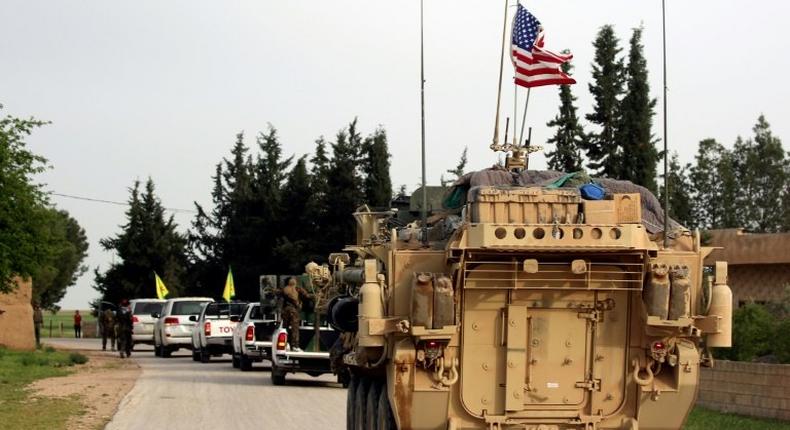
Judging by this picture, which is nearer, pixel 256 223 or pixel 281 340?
pixel 281 340

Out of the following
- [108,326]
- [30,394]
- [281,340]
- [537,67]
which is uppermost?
[537,67]

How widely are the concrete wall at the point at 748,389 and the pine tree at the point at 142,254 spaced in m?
48.4

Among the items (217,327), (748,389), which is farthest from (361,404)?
(217,327)

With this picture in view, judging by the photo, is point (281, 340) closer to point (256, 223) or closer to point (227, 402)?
point (227, 402)

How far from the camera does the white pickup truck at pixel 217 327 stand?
117 ft

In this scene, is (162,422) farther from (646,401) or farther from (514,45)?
(646,401)

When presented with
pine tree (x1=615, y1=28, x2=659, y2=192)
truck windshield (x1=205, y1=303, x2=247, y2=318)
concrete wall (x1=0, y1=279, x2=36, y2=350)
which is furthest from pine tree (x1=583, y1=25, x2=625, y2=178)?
concrete wall (x1=0, y1=279, x2=36, y2=350)

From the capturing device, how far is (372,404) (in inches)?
528

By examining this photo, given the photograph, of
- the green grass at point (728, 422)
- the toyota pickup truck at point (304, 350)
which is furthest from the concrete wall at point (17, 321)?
the green grass at point (728, 422)

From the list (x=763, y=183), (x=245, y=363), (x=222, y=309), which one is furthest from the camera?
(x=763, y=183)

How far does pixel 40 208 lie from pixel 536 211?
2912 cm

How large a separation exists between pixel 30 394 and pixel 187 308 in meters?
17.1

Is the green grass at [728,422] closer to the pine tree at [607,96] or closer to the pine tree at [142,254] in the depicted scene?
the pine tree at [607,96]

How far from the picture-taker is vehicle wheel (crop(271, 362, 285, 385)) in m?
26.7
